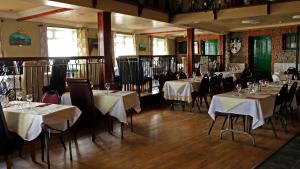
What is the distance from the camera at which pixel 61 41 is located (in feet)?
38.4

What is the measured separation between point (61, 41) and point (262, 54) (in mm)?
9626

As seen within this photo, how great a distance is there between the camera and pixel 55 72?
6133 mm

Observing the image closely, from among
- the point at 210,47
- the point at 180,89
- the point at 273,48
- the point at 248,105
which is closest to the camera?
the point at 248,105

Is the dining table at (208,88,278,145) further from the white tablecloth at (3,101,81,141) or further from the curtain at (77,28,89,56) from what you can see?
the curtain at (77,28,89,56)

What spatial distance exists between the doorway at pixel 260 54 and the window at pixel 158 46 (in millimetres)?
5221

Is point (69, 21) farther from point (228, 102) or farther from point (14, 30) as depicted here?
point (228, 102)

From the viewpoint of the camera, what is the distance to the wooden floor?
3.64 m

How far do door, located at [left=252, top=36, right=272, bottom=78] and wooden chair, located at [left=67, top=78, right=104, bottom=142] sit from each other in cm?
1136

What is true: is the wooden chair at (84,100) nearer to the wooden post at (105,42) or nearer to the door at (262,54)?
the wooden post at (105,42)

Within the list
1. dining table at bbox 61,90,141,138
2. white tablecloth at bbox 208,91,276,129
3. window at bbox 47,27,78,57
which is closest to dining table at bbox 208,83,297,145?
white tablecloth at bbox 208,91,276,129

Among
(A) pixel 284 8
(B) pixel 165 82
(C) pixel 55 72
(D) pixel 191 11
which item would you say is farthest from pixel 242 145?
(D) pixel 191 11

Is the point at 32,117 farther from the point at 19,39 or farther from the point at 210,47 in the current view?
the point at 210,47

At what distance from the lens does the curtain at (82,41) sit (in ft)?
39.4

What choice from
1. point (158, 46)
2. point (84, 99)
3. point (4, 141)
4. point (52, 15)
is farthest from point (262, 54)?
point (4, 141)
